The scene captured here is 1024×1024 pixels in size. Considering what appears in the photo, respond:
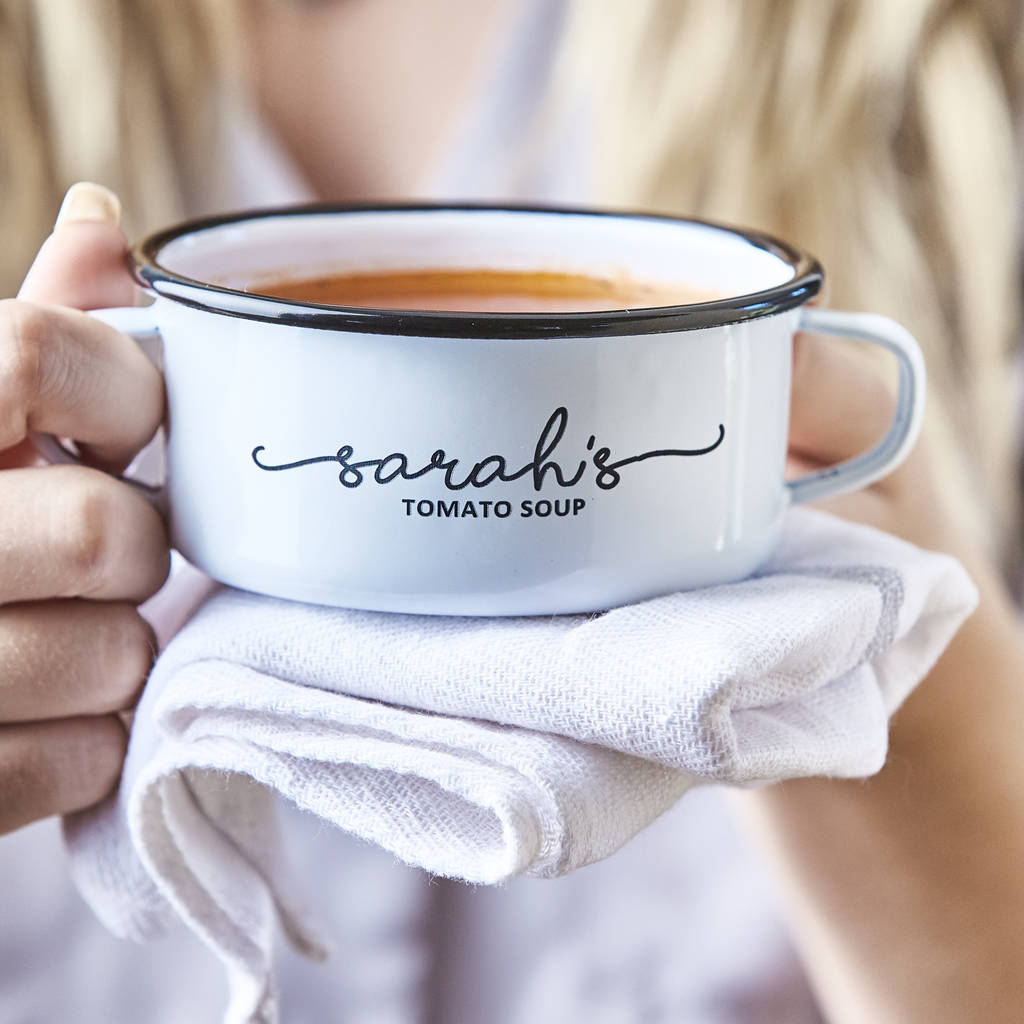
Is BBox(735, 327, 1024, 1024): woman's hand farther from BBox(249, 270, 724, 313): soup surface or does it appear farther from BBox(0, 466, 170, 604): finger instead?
BBox(0, 466, 170, 604): finger

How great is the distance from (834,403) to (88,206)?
0.32 metres

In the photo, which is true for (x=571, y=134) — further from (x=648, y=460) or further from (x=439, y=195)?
(x=648, y=460)

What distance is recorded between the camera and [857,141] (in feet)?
3.20

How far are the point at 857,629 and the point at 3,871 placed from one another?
64 centimetres

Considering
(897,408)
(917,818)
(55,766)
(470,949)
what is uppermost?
(897,408)

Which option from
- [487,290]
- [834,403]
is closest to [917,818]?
[834,403]

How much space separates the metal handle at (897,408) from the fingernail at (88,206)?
0.28 m

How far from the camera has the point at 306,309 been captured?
328 mm

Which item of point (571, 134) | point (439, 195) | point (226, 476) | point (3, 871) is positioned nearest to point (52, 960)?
point (3, 871)

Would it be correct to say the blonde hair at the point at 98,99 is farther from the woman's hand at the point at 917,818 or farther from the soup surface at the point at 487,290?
the woman's hand at the point at 917,818

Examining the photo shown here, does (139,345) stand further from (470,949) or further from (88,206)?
(470,949)

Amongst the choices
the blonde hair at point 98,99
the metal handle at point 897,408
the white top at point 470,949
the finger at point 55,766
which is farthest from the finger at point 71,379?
the blonde hair at point 98,99

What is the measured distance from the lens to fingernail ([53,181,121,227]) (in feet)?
1.50

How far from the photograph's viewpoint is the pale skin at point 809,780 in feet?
1.28
